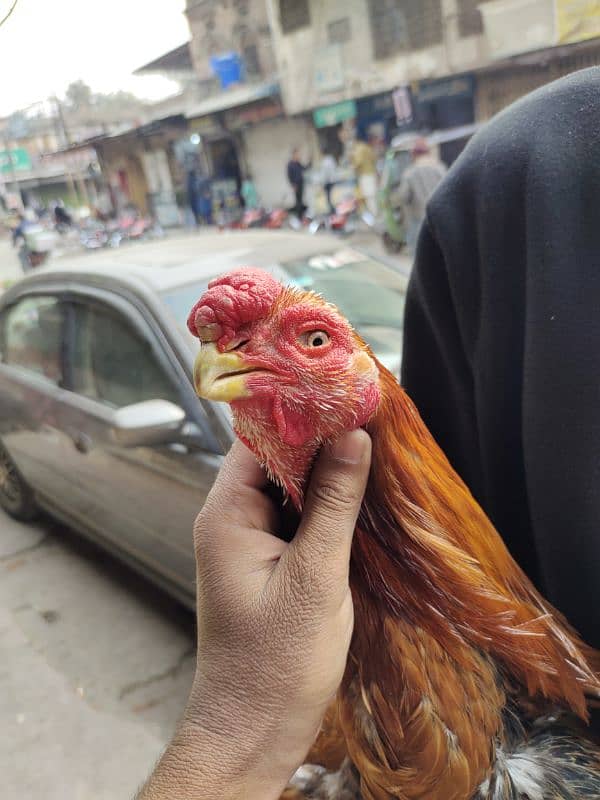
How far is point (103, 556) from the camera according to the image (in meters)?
4.28

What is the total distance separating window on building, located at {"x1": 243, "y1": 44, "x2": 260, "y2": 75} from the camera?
73.6 feet

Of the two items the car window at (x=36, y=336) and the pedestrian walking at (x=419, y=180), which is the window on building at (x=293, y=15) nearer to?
the pedestrian walking at (x=419, y=180)

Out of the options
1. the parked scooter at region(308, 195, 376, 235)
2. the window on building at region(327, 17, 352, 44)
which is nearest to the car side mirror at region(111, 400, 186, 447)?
the parked scooter at region(308, 195, 376, 235)

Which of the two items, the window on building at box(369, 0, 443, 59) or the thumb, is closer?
the thumb

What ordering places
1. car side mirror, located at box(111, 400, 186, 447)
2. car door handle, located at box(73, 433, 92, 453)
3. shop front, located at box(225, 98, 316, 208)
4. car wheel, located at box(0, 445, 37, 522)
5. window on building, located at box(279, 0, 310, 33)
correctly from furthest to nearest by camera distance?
shop front, located at box(225, 98, 316, 208), window on building, located at box(279, 0, 310, 33), car wheel, located at box(0, 445, 37, 522), car door handle, located at box(73, 433, 92, 453), car side mirror, located at box(111, 400, 186, 447)

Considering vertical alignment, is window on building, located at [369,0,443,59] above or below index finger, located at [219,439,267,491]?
above

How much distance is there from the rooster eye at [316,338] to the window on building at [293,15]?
20476 millimetres

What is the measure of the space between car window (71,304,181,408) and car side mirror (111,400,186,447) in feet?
0.31

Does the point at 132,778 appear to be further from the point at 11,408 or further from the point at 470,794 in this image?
the point at 11,408

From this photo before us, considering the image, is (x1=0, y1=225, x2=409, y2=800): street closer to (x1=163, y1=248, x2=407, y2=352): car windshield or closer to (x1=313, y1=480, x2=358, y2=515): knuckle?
(x1=163, y1=248, x2=407, y2=352): car windshield

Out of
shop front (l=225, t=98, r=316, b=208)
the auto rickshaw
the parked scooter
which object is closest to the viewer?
the auto rickshaw

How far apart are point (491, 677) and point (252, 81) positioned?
2490 centimetres

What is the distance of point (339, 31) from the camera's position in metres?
17.4

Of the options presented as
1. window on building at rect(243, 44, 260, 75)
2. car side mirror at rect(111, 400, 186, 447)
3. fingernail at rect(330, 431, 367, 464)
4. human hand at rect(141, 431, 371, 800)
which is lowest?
car side mirror at rect(111, 400, 186, 447)
